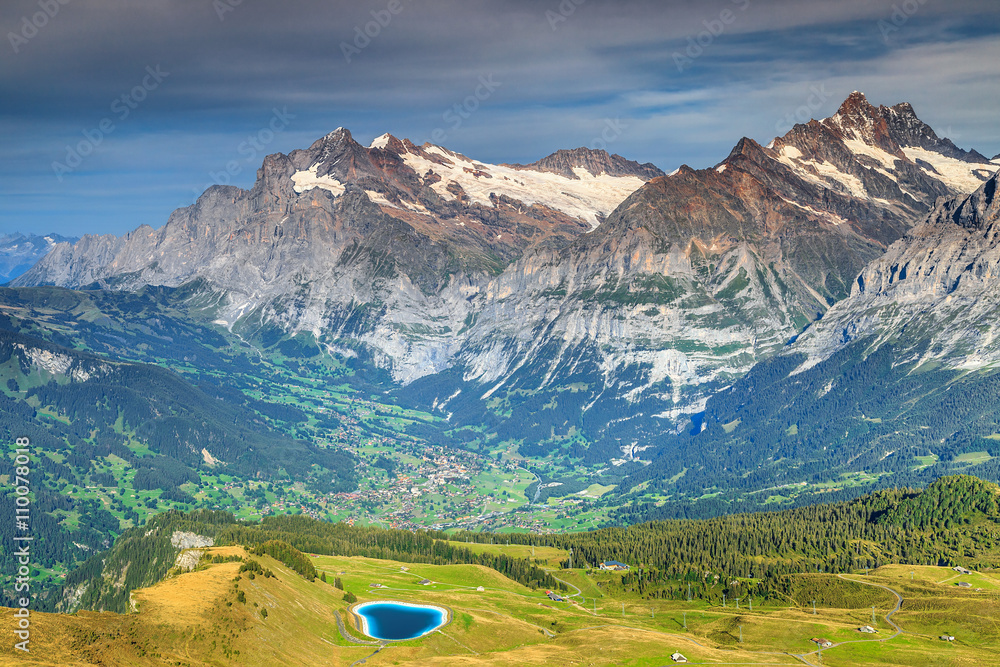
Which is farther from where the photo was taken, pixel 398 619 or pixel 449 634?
pixel 398 619

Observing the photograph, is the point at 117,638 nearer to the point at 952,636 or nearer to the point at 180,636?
the point at 180,636

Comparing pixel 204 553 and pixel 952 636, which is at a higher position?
pixel 204 553

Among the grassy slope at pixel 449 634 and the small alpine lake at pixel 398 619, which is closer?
the grassy slope at pixel 449 634

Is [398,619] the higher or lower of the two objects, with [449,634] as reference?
higher

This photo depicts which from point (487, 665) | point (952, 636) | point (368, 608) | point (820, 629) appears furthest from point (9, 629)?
point (952, 636)
